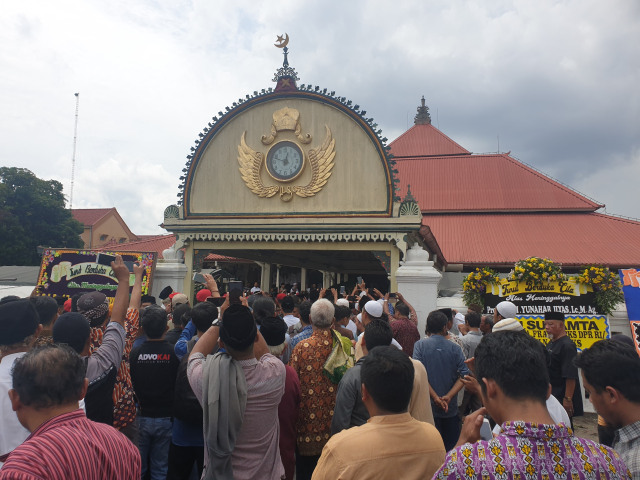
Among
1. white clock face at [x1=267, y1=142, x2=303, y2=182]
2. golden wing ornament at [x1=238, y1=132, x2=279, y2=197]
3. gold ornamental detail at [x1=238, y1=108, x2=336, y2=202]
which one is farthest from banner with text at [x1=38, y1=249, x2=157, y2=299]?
white clock face at [x1=267, y1=142, x2=303, y2=182]

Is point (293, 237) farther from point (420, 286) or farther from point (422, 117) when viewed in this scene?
point (422, 117)

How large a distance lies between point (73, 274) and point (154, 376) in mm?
9270

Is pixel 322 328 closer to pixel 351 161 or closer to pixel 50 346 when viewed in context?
pixel 50 346

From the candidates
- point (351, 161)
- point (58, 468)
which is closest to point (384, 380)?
point (58, 468)

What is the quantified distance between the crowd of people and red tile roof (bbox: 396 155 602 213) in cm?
1583

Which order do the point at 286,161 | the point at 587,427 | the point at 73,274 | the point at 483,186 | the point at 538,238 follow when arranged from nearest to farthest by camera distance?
the point at 587,427
the point at 73,274
the point at 286,161
the point at 538,238
the point at 483,186

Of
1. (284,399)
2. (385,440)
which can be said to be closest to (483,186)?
(284,399)

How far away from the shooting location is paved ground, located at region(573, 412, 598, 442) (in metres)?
5.77

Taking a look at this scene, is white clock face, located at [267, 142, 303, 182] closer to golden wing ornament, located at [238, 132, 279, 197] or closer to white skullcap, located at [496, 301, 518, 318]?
golden wing ornament, located at [238, 132, 279, 197]

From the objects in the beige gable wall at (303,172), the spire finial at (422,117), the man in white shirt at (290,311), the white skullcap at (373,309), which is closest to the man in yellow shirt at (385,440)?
the white skullcap at (373,309)

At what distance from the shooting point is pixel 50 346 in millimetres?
1924

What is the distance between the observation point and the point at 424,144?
24.8 m

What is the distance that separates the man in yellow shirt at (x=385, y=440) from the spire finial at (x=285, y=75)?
11.2 meters

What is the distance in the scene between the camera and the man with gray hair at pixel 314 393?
11.8 feet
